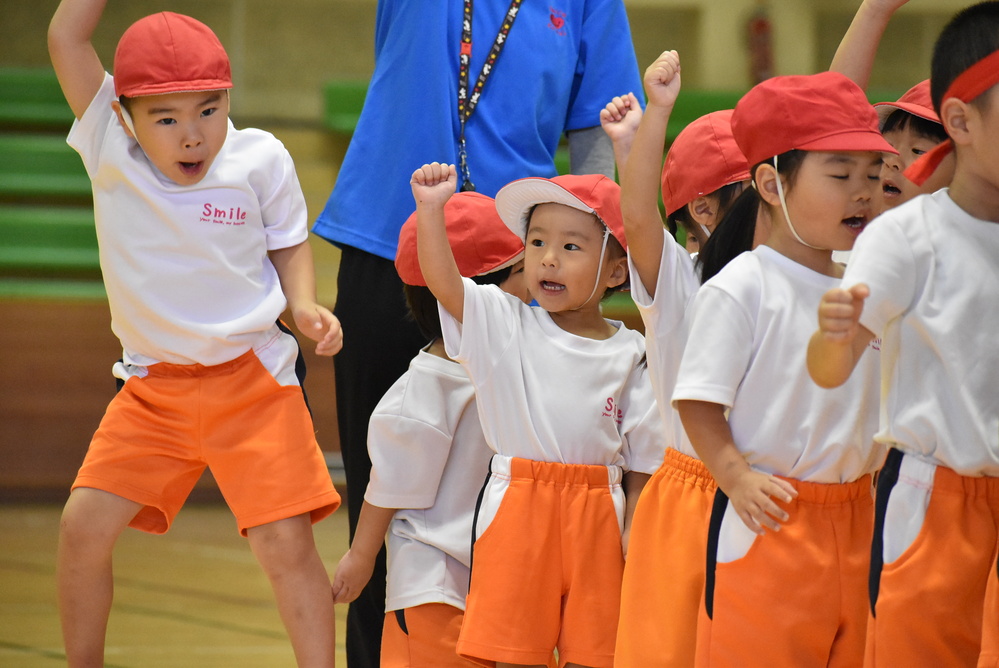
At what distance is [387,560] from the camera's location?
2492 mm

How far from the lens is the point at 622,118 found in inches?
82.4

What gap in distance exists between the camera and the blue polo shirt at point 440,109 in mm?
2541

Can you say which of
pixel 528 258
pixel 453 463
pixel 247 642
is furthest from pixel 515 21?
pixel 247 642

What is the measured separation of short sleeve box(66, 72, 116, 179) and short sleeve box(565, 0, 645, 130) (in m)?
0.98

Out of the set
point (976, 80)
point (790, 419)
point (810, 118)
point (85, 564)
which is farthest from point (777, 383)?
point (85, 564)

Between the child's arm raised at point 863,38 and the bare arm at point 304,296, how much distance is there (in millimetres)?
1029

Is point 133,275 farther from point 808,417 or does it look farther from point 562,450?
point 808,417

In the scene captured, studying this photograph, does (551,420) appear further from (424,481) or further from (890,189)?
(890,189)

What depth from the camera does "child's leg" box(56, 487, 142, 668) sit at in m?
2.25

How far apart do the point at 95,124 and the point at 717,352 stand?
1.25m

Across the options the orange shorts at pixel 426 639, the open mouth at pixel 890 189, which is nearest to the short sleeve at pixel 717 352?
the open mouth at pixel 890 189

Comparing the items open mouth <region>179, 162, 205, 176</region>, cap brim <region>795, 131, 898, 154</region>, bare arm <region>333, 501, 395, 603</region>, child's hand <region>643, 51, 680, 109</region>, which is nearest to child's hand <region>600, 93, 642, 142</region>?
child's hand <region>643, 51, 680, 109</region>

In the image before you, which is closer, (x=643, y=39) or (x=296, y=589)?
(x=296, y=589)

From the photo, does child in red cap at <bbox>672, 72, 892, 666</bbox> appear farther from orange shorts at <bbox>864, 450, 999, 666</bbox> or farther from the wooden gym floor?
the wooden gym floor
